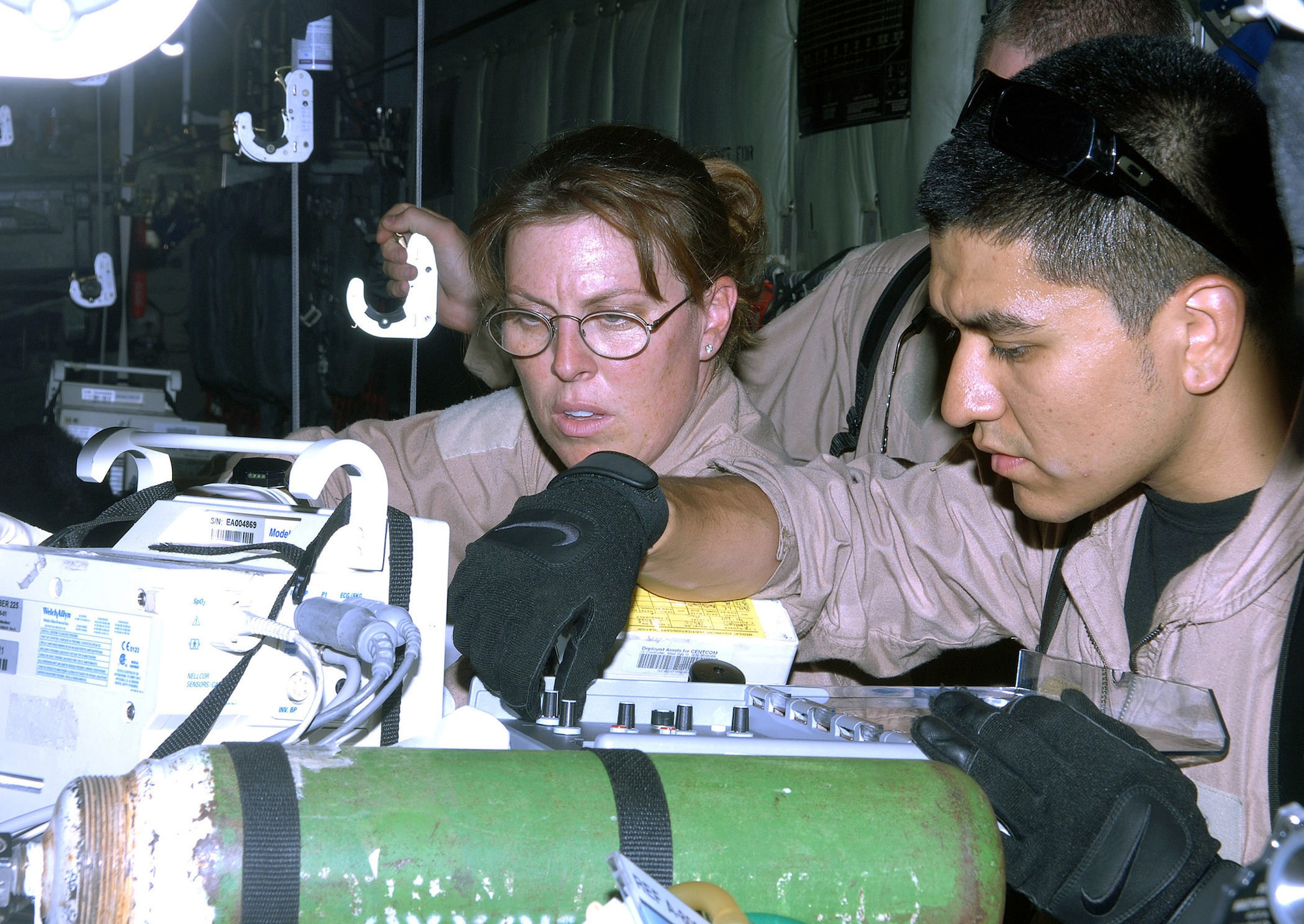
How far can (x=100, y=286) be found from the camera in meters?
4.29

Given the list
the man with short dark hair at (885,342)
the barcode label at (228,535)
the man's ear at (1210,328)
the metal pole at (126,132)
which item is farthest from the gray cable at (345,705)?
the metal pole at (126,132)

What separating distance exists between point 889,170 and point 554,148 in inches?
74.8

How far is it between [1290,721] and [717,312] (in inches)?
40.7

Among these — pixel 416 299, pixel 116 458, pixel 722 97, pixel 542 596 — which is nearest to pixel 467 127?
pixel 722 97

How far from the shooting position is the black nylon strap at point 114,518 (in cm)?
105

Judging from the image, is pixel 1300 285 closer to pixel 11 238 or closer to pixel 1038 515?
pixel 1038 515

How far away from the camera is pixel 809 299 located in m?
2.37

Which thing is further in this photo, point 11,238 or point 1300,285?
point 11,238

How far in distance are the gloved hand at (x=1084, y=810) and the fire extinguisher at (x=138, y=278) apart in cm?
451

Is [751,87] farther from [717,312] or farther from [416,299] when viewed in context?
[717,312]

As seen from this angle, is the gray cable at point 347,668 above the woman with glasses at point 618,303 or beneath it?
beneath

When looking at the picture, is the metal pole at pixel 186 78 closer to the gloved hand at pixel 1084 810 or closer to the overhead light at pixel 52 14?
the overhead light at pixel 52 14

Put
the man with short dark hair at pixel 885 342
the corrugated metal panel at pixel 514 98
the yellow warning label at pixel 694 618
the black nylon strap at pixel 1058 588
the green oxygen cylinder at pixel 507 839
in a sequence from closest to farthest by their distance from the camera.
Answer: the green oxygen cylinder at pixel 507 839 < the yellow warning label at pixel 694 618 < the black nylon strap at pixel 1058 588 < the man with short dark hair at pixel 885 342 < the corrugated metal panel at pixel 514 98

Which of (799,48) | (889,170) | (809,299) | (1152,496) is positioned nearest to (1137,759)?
(1152,496)
